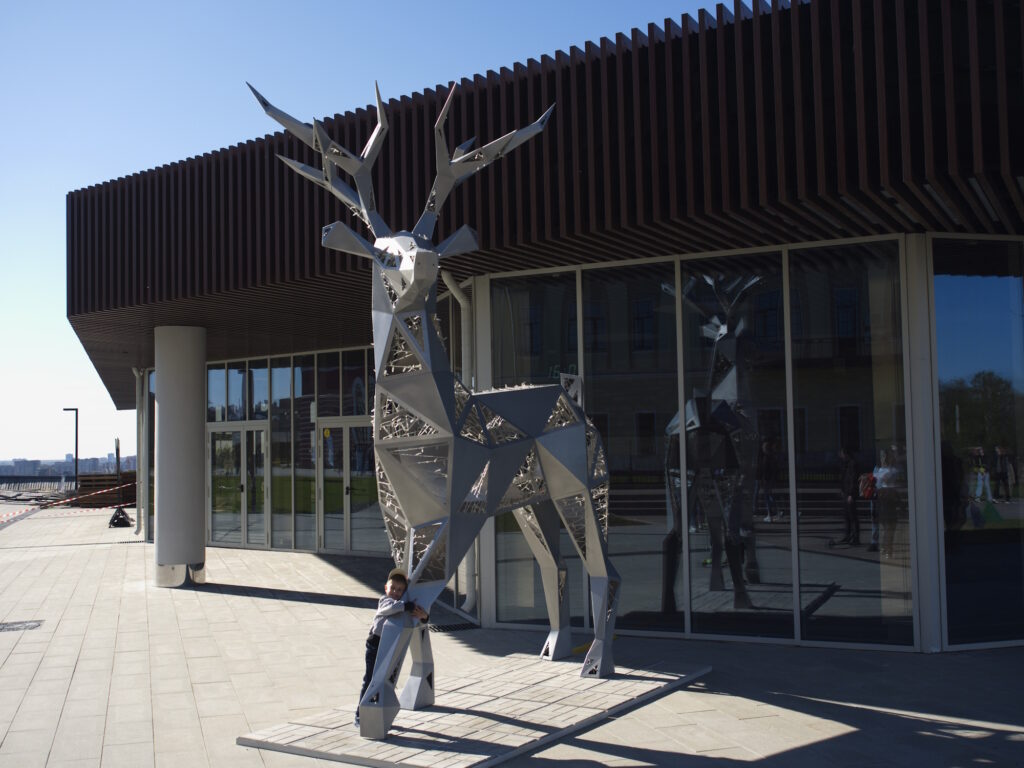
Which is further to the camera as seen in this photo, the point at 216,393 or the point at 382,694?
the point at 216,393

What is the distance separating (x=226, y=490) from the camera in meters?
20.1

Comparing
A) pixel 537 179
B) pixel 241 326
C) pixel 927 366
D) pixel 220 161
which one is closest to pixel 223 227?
pixel 220 161

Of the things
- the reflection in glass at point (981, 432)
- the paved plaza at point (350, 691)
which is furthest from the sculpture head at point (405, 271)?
the reflection in glass at point (981, 432)

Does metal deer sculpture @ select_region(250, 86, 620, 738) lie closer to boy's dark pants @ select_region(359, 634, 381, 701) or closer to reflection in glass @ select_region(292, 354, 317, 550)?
boy's dark pants @ select_region(359, 634, 381, 701)

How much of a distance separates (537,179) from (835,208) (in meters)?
3.08

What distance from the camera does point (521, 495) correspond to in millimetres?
8133

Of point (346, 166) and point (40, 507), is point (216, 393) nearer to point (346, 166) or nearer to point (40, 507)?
point (346, 166)

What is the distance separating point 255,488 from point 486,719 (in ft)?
44.4

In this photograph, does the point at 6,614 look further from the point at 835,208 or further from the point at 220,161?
the point at 835,208

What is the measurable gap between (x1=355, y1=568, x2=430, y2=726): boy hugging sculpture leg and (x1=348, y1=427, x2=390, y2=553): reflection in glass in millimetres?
10981

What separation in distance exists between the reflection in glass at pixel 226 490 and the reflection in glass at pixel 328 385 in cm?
247

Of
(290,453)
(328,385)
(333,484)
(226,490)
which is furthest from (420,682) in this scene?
(226,490)

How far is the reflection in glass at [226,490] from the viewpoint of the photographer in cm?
1977

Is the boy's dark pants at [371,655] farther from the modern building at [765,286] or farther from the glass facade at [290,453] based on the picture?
the glass facade at [290,453]
